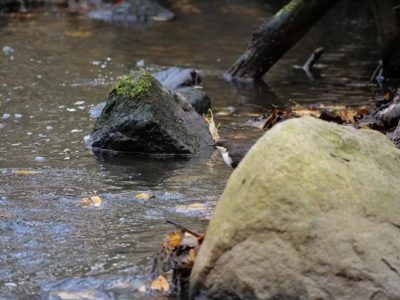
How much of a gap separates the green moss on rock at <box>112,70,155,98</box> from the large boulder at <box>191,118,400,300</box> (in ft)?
9.86

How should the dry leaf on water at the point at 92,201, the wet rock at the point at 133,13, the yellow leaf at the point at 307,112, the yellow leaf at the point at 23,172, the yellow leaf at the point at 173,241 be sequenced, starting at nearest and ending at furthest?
the yellow leaf at the point at 173,241 → the dry leaf on water at the point at 92,201 → the yellow leaf at the point at 23,172 → the yellow leaf at the point at 307,112 → the wet rock at the point at 133,13

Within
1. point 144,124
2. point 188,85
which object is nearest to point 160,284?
point 144,124

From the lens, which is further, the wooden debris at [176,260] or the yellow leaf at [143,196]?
the yellow leaf at [143,196]

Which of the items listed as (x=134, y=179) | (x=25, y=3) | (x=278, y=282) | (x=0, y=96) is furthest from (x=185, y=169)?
(x=25, y=3)

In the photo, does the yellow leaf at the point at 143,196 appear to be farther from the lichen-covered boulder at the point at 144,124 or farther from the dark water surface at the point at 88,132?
the lichen-covered boulder at the point at 144,124

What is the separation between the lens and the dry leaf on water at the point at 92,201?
4812 mm

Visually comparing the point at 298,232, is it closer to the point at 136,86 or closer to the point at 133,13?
the point at 136,86

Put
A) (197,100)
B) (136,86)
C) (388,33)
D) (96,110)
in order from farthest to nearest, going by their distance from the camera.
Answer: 1. (388,33)
2. (197,100)
3. (96,110)
4. (136,86)

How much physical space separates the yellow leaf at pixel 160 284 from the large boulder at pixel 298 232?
0.67 feet

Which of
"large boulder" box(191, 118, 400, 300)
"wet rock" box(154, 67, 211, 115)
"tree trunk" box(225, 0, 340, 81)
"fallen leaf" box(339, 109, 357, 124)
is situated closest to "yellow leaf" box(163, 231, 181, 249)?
"large boulder" box(191, 118, 400, 300)

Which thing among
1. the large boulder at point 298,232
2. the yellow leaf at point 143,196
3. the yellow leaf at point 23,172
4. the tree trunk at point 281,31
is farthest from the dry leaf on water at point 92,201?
the tree trunk at point 281,31

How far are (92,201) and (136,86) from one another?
70.6 inches

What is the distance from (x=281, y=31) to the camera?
962 cm

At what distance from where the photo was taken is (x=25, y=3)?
18.3m
